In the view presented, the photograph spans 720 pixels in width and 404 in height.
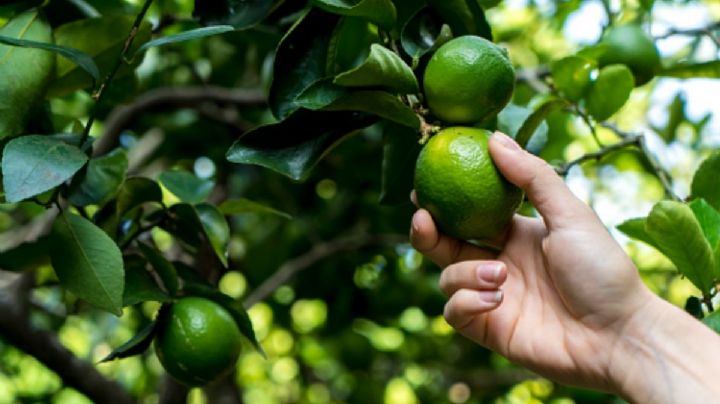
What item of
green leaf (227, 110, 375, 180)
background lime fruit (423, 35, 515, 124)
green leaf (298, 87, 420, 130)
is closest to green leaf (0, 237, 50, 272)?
green leaf (227, 110, 375, 180)

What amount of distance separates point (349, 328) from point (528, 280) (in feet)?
3.89

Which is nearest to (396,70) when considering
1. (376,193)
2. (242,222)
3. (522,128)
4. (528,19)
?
(522,128)

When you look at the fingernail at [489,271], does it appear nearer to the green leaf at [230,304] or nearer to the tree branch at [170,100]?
the green leaf at [230,304]

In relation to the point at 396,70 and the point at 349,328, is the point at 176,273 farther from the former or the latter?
the point at 349,328

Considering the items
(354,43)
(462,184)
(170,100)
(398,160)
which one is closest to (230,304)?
(398,160)

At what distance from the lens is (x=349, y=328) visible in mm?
2322

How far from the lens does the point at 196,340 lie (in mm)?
1139

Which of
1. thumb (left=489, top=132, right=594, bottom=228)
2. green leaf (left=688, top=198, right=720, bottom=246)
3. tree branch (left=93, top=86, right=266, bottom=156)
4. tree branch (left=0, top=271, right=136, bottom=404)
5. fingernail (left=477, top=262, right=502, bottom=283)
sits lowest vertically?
tree branch (left=0, top=271, right=136, bottom=404)

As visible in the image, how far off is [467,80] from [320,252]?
122 centimetres

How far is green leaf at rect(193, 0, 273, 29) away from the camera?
1.15 metres

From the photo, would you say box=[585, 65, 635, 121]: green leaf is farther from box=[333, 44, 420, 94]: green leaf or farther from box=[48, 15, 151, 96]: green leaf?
box=[48, 15, 151, 96]: green leaf

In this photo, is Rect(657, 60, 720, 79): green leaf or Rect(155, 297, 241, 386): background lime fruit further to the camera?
Rect(657, 60, 720, 79): green leaf

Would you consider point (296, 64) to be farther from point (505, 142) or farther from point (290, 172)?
point (505, 142)

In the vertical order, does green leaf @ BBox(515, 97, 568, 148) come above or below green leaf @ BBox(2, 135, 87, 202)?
below
